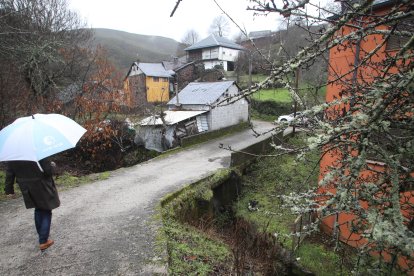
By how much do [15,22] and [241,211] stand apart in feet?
43.9

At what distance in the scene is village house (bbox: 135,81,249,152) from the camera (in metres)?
16.7

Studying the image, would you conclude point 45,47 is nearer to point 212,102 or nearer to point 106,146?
point 106,146

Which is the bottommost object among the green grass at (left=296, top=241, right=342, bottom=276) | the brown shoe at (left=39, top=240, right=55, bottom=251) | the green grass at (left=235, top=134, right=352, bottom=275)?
the green grass at (left=296, top=241, right=342, bottom=276)

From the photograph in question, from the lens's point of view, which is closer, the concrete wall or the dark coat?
the dark coat

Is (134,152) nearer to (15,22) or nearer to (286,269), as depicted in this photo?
(15,22)

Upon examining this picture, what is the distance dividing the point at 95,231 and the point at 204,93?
16571 millimetres

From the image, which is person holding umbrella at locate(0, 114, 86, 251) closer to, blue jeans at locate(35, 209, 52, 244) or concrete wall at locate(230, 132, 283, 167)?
blue jeans at locate(35, 209, 52, 244)

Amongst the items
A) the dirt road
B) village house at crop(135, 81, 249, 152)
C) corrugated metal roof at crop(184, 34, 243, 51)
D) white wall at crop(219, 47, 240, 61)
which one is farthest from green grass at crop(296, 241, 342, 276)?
white wall at crop(219, 47, 240, 61)

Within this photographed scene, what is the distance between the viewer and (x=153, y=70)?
37.2 meters

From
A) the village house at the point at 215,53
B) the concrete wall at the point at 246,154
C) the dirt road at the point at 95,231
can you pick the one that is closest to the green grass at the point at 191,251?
the dirt road at the point at 95,231

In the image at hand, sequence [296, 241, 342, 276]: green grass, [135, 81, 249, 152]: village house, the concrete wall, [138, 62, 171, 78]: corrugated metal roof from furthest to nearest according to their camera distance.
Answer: [138, 62, 171, 78]: corrugated metal roof → [135, 81, 249, 152]: village house → the concrete wall → [296, 241, 342, 276]: green grass

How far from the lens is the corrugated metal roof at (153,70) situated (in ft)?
118

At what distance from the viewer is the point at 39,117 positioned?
4.41m

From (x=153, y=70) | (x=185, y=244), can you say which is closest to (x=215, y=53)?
(x=153, y=70)
